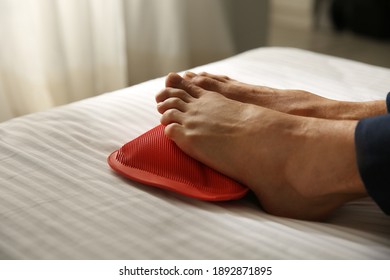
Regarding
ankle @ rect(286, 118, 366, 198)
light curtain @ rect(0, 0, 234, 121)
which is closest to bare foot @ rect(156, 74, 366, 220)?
ankle @ rect(286, 118, 366, 198)

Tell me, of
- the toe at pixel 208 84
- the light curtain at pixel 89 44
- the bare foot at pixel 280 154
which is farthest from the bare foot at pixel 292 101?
the light curtain at pixel 89 44

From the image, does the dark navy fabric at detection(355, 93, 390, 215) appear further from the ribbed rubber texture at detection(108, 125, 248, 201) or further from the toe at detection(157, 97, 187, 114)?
the toe at detection(157, 97, 187, 114)

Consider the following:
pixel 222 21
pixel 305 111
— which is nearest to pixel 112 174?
pixel 305 111

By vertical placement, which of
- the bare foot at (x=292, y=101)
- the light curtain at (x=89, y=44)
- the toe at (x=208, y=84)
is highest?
the toe at (x=208, y=84)

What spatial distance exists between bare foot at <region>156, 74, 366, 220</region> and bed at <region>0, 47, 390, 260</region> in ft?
0.11

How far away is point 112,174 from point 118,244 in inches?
6.4

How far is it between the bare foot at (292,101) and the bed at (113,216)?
0.14m

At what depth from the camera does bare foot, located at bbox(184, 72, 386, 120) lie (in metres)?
0.90

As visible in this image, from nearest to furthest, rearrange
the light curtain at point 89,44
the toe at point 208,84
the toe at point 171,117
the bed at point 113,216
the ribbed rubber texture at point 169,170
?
1. the bed at point 113,216
2. the ribbed rubber texture at point 169,170
3. the toe at point 171,117
4. the toe at point 208,84
5. the light curtain at point 89,44

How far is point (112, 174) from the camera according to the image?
77 cm

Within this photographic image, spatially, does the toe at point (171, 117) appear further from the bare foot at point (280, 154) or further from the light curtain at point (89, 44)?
the light curtain at point (89, 44)

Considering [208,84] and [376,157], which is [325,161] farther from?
[208,84]

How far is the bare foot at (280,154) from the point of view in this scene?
0.71 meters
